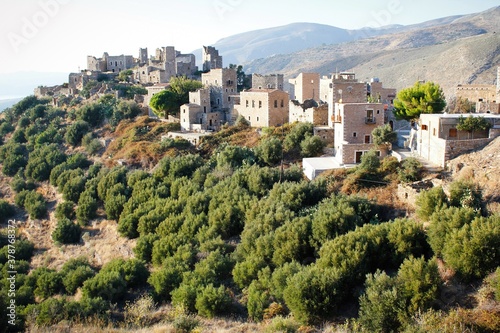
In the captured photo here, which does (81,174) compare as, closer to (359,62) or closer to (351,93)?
(351,93)

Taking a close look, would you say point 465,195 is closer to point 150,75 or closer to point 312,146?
point 312,146

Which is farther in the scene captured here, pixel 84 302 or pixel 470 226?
pixel 84 302

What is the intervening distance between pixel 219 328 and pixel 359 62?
10168 cm

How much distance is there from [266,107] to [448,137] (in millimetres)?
14997

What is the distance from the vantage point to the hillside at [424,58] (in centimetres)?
6606

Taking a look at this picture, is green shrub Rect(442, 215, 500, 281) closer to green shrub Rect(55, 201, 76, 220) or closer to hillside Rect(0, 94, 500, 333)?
hillside Rect(0, 94, 500, 333)

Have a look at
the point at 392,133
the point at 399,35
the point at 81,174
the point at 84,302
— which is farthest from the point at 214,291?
the point at 399,35

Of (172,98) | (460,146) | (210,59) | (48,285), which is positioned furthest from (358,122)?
(210,59)

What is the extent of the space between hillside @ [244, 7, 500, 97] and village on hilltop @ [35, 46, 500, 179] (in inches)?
851

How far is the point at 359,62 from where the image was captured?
108m

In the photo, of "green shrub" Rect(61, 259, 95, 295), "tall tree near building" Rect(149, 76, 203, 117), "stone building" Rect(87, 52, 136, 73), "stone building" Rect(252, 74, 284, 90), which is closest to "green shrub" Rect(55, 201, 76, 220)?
"green shrub" Rect(61, 259, 95, 295)

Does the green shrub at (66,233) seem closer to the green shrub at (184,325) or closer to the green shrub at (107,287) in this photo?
the green shrub at (107,287)

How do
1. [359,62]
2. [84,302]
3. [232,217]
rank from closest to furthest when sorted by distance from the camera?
[84,302] → [232,217] → [359,62]

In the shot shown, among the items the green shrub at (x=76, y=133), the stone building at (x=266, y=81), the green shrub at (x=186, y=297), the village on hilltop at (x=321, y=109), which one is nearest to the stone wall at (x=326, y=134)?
the village on hilltop at (x=321, y=109)
